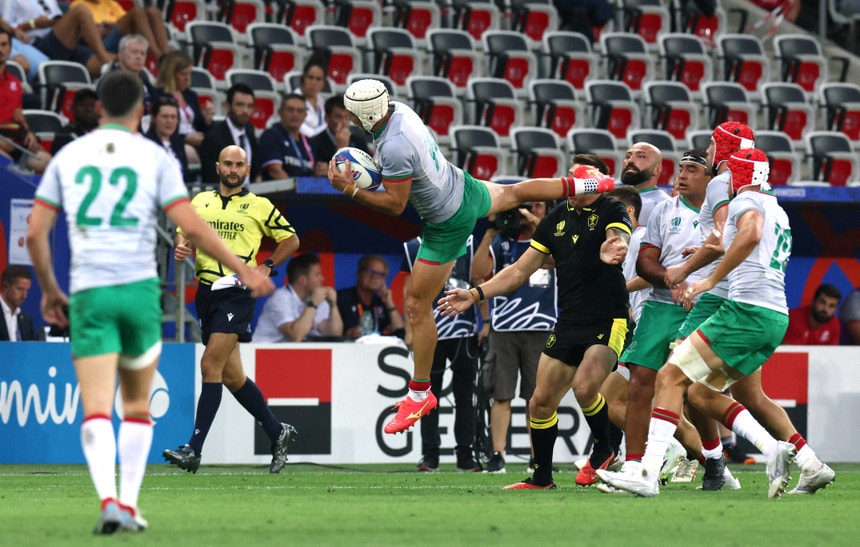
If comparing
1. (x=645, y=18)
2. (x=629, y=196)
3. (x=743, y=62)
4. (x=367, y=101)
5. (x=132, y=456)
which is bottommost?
(x=132, y=456)

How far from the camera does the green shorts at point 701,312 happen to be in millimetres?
10086

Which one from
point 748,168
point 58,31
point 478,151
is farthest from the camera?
point 478,151

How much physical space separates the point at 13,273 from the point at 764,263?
303 inches

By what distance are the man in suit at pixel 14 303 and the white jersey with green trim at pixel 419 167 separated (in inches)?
217

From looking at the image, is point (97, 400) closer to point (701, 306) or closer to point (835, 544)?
point (835, 544)

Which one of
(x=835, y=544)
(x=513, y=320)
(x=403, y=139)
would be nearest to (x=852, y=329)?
(x=513, y=320)

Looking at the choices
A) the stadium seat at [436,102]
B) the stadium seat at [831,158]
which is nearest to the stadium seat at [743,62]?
the stadium seat at [831,158]

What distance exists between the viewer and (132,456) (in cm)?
685

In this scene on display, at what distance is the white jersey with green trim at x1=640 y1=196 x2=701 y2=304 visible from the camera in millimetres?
10742

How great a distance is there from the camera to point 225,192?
471 inches

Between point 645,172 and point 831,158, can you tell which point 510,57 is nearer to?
point 831,158

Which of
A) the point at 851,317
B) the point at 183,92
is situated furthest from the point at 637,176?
the point at 183,92

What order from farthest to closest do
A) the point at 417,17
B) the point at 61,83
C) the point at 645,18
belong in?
1. the point at 645,18
2. the point at 417,17
3. the point at 61,83

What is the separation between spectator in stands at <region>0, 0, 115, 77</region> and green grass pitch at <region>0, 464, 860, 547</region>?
7.33 metres
